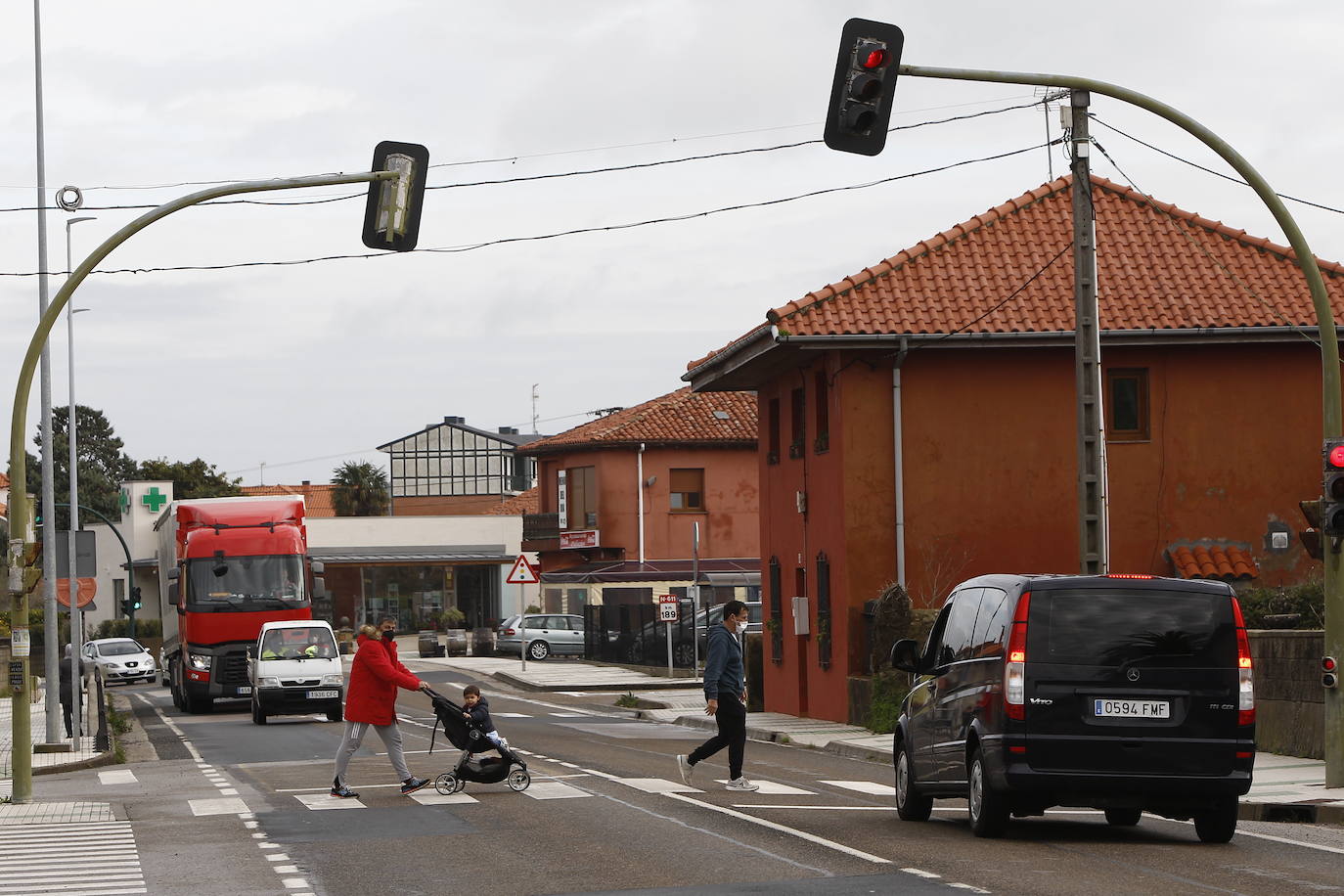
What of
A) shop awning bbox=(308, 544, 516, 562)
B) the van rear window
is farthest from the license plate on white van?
shop awning bbox=(308, 544, 516, 562)

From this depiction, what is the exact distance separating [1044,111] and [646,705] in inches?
717

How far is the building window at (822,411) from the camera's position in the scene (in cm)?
3073

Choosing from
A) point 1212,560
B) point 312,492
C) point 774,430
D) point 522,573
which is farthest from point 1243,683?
point 312,492

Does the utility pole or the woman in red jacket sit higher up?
the utility pole

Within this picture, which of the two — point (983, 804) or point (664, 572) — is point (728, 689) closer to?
point (983, 804)

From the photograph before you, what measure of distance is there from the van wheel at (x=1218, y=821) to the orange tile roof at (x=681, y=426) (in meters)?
49.4

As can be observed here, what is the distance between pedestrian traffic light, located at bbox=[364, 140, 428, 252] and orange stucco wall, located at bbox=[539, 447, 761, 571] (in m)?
45.9

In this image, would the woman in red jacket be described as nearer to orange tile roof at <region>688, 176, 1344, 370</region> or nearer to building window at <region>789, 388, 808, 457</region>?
orange tile roof at <region>688, 176, 1344, 370</region>

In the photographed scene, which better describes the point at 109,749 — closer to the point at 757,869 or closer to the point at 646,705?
the point at 646,705

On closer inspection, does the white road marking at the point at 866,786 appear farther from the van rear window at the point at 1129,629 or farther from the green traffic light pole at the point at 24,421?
the green traffic light pole at the point at 24,421

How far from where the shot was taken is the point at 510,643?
61188mm

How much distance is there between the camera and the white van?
3281 cm

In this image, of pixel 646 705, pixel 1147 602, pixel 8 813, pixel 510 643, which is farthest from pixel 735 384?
pixel 510 643

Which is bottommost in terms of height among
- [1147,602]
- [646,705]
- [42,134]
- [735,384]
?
[646,705]
